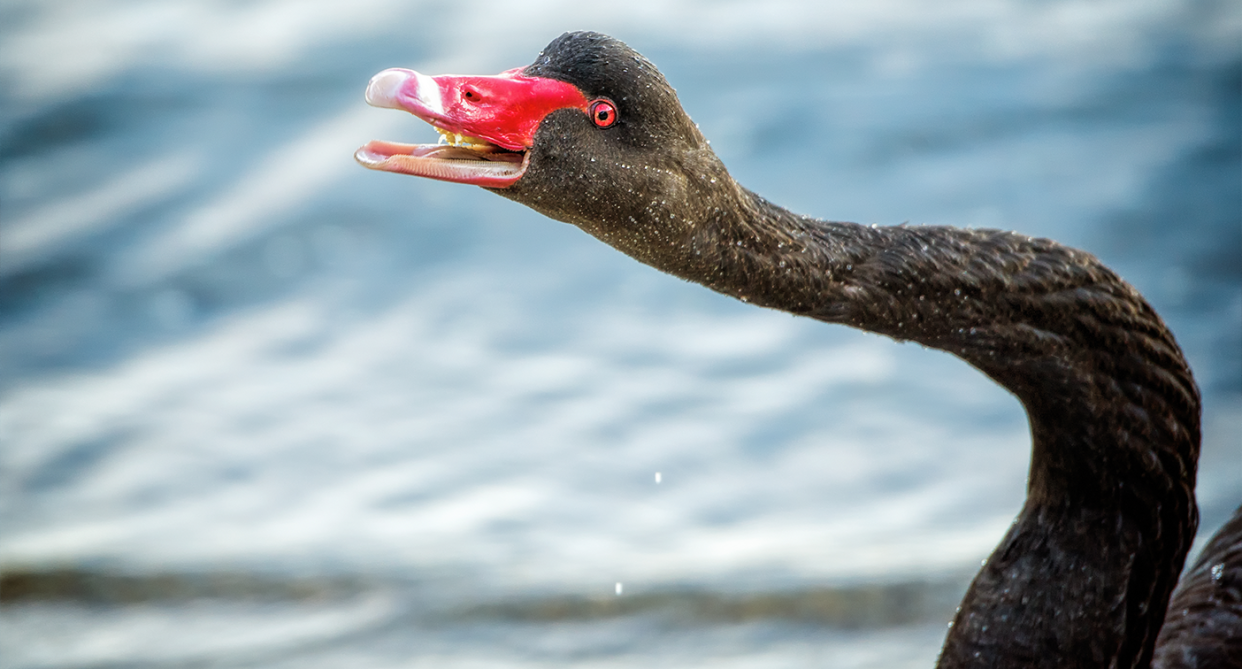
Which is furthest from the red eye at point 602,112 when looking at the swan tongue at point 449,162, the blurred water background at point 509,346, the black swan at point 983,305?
the blurred water background at point 509,346

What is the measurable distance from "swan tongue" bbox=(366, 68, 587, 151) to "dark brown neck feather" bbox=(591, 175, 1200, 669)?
A: 0.90 ft

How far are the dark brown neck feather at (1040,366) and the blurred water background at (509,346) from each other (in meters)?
1.21

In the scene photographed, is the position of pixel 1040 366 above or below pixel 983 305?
below

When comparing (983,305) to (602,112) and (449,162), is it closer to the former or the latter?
(602,112)

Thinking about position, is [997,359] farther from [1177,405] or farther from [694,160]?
[694,160]

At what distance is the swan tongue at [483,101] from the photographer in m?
2.70

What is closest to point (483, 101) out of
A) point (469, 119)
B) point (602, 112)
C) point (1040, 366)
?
point (469, 119)

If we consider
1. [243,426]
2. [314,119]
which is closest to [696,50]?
[314,119]

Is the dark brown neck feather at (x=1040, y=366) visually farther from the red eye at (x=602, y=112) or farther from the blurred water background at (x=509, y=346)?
the blurred water background at (x=509, y=346)

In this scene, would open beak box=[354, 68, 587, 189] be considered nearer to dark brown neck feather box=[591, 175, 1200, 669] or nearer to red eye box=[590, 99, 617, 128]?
red eye box=[590, 99, 617, 128]

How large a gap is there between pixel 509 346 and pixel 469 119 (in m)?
4.32

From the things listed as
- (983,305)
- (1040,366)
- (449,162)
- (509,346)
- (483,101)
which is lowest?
(1040,366)

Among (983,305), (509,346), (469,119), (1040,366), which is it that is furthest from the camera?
(509,346)

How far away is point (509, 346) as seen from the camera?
7043mm
